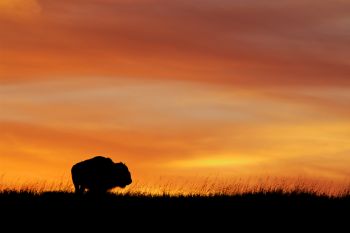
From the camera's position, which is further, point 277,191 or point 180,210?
point 277,191

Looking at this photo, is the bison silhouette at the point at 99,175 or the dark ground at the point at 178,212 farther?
the bison silhouette at the point at 99,175

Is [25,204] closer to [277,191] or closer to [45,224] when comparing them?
[45,224]

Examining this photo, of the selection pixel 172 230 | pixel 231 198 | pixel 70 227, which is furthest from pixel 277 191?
pixel 70 227

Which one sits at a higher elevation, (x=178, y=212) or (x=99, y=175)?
(x=99, y=175)

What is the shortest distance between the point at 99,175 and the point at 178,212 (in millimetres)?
8943

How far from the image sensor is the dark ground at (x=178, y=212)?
19281mm

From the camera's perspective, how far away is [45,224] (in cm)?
1917

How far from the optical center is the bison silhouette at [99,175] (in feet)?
93.4

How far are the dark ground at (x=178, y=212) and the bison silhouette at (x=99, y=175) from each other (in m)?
5.08

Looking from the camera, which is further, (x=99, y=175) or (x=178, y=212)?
(x=99, y=175)

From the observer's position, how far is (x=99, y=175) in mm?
28719

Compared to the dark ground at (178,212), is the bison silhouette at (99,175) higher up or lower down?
higher up

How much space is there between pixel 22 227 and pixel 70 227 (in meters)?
1.23

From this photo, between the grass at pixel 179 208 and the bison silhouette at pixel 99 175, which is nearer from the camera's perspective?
the grass at pixel 179 208
